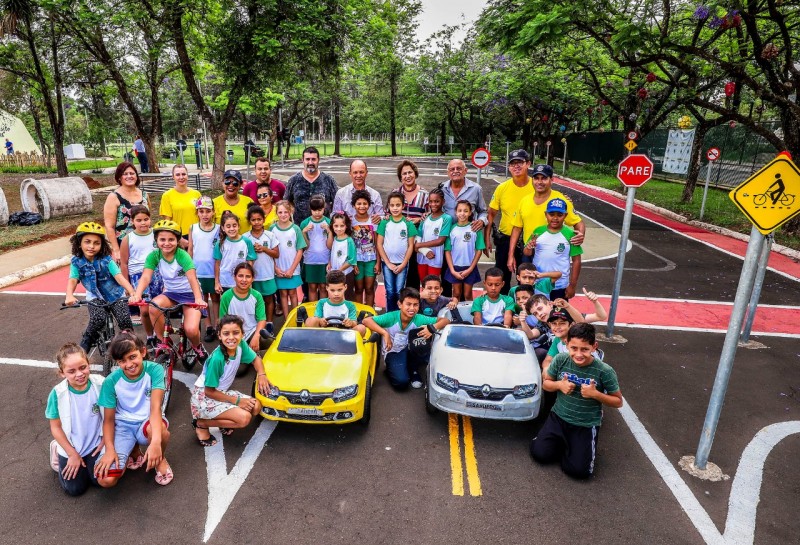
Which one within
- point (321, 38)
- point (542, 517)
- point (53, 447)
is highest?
point (321, 38)

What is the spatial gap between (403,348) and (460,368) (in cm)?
106

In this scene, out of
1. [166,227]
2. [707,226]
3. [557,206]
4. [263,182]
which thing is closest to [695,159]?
[707,226]

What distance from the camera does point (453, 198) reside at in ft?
23.2

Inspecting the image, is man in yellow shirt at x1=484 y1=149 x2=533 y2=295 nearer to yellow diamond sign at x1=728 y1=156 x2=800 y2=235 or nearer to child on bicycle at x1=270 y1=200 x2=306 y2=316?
child on bicycle at x1=270 y1=200 x2=306 y2=316

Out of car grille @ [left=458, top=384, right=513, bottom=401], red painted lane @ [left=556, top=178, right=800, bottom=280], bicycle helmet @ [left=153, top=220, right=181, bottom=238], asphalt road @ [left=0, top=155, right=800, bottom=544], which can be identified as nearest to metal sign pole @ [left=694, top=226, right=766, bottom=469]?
asphalt road @ [left=0, top=155, right=800, bottom=544]

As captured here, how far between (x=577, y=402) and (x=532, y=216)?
284 centimetres

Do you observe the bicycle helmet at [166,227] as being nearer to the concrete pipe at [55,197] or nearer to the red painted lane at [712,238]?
the concrete pipe at [55,197]

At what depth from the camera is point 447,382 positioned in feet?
16.1

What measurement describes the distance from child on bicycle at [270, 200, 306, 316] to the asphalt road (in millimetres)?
1926

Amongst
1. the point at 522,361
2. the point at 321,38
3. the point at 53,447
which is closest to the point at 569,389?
the point at 522,361

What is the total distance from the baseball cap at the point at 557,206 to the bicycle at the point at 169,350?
14.2ft

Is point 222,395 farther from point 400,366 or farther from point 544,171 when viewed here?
point 544,171

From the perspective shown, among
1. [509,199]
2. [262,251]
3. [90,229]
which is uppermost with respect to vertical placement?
[509,199]

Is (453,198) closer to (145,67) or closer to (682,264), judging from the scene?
(682,264)
